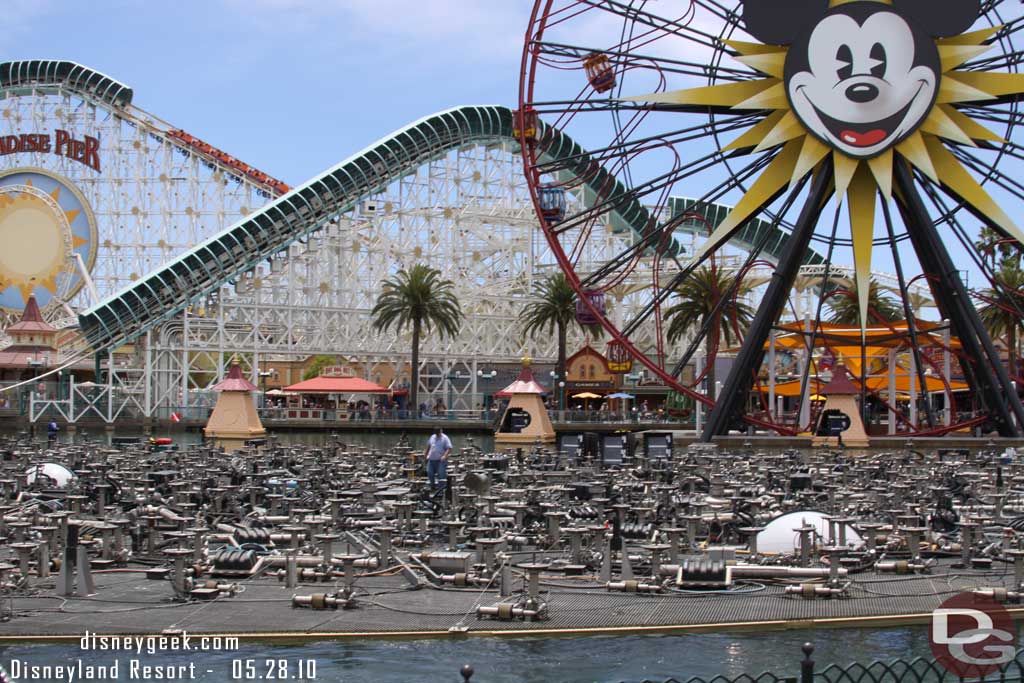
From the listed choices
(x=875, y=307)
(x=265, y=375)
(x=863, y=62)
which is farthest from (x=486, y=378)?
(x=863, y=62)

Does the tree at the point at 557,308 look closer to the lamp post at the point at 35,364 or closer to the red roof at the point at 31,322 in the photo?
the lamp post at the point at 35,364

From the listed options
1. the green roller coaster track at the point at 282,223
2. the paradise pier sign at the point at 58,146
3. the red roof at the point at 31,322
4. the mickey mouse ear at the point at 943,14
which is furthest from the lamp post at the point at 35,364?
the mickey mouse ear at the point at 943,14

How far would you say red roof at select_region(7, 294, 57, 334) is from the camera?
81125 millimetres

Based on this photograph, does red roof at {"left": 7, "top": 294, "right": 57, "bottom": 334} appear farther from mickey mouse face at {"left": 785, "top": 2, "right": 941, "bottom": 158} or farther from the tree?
mickey mouse face at {"left": 785, "top": 2, "right": 941, "bottom": 158}

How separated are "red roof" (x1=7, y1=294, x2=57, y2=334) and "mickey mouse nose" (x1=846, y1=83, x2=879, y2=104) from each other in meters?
58.0

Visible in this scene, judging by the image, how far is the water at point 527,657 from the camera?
1364 centimetres

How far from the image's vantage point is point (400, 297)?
77.0 meters

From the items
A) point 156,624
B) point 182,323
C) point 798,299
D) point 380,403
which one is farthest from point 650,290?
point 156,624

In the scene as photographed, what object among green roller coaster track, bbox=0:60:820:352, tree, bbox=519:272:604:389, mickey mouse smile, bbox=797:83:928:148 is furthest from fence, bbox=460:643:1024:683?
tree, bbox=519:272:604:389

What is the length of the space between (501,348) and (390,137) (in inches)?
660

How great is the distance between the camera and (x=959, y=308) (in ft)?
128

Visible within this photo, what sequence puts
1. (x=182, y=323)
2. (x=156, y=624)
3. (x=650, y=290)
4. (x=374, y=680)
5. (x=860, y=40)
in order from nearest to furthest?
(x=374, y=680) < (x=156, y=624) < (x=860, y=40) < (x=182, y=323) < (x=650, y=290)

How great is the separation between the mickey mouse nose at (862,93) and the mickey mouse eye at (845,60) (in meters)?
0.37

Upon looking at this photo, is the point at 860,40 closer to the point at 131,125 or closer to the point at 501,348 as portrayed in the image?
the point at 501,348
